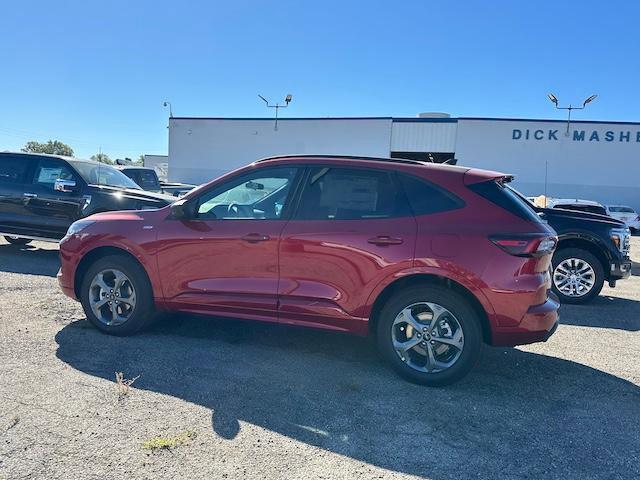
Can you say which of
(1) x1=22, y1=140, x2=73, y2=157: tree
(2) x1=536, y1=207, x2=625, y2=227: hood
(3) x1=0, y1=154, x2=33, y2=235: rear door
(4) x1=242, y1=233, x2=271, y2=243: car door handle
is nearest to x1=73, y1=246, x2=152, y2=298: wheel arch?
(4) x1=242, y1=233, x2=271, y2=243: car door handle

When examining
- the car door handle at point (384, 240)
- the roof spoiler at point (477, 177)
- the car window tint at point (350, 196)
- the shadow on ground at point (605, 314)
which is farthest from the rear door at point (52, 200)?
the shadow on ground at point (605, 314)

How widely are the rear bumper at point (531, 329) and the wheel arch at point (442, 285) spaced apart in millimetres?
98

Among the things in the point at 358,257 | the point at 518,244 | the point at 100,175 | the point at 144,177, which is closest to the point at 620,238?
the point at 518,244

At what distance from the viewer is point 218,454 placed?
2.95 meters

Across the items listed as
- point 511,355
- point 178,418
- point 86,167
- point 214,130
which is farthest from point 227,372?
point 214,130

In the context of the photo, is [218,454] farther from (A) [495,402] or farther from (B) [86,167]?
(B) [86,167]

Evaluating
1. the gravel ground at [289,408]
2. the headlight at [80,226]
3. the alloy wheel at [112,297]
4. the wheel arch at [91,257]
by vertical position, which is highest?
the headlight at [80,226]

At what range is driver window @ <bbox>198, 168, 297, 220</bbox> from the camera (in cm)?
448

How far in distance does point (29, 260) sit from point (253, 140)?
26.2 metres

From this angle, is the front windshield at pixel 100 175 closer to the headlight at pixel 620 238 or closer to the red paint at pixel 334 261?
the red paint at pixel 334 261

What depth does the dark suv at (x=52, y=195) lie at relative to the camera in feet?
28.5

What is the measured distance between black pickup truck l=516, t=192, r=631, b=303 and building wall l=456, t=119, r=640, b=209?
24.3 meters

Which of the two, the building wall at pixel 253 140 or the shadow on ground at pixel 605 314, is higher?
the building wall at pixel 253 140

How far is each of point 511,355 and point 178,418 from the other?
10.5 feet
